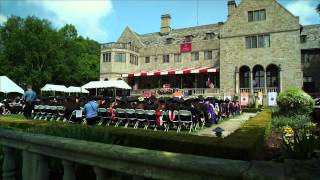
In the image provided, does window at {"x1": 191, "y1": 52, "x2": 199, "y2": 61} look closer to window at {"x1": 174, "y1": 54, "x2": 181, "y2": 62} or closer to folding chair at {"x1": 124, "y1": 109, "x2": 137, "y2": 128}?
window at {"x1": 174, "y1": 54, "x2": 181, "y2": 62}

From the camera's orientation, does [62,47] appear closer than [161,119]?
No

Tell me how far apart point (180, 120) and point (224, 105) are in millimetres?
9290

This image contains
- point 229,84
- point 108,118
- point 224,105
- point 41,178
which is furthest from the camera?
point 229,84

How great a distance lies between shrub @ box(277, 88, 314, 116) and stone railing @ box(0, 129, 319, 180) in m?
14.8

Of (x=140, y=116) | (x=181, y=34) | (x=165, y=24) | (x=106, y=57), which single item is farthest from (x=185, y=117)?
(x=165, y=24)

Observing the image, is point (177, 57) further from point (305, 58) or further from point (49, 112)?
point (49, 112)

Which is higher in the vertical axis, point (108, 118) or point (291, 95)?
point (291, 95)

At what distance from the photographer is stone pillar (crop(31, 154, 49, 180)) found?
3443 mm

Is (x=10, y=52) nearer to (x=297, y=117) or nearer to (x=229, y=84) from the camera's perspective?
(x=229, y=84)

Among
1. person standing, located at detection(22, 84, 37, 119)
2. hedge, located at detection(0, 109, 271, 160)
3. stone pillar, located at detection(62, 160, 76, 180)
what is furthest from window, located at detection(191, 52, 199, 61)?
stone pillar, located at detection(62, 160, 76, 180)

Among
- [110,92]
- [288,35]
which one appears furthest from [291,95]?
[110,92]

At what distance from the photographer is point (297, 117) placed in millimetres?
15180

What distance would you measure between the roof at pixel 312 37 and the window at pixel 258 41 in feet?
29.9

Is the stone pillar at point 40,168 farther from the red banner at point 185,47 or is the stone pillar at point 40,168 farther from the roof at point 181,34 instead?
the roof at point 181,34
